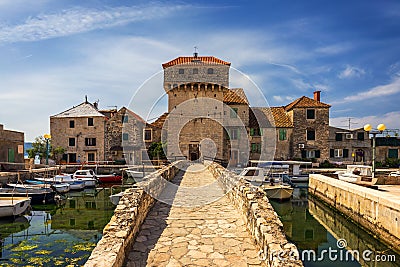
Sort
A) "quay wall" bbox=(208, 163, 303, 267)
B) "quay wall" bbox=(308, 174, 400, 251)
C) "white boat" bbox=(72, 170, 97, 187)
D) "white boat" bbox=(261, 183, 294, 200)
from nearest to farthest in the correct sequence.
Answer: "quay wall" bbox=(208, 163, 303, 267), "quay wall" bbox=(308, 174, 400, 251), "white boat" bbox=(261, 183, 294, 200), "white boat" bbox=(72, 170, 97, 187)

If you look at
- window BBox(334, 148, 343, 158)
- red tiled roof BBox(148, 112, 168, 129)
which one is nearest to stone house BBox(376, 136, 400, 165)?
window BBox(334, 148, 343, 158)

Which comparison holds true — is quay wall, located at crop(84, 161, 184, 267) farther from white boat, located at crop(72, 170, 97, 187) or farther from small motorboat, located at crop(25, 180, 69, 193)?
white boat, located at crop(72, 170, 97, 187)

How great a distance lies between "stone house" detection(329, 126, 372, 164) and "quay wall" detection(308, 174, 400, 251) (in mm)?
19762

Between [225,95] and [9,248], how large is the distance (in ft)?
97.2

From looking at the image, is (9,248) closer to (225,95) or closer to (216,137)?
(216,137)

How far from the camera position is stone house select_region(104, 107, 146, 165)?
116 feet

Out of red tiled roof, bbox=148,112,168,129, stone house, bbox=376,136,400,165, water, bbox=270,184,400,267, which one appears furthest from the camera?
red tiled roof, bbox=148,112,168,129

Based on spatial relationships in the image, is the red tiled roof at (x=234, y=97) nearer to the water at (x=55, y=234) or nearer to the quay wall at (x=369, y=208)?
the quay wall at (x=369, y=208)

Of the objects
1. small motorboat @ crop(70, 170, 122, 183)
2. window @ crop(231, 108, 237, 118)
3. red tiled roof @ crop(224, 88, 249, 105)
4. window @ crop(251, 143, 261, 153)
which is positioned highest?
red tiled roof @ crop(224, 88, 249, 105)

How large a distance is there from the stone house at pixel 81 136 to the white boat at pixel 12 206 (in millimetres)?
19733

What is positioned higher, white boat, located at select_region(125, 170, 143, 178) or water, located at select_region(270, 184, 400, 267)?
white boat, located at select_region(125, 170, 143, 178)

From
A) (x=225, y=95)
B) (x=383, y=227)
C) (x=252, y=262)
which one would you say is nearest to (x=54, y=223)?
(x=252, y=262)

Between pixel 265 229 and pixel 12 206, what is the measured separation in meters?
13.9

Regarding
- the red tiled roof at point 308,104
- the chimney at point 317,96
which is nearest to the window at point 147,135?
the red tiled roof at point 308,104
